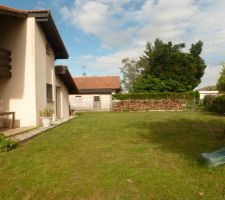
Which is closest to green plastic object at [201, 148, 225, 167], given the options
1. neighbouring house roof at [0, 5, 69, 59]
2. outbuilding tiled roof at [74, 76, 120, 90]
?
neighbouring house roof at [0, 5, 69, 59]

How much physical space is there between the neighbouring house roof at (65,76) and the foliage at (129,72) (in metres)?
44.9

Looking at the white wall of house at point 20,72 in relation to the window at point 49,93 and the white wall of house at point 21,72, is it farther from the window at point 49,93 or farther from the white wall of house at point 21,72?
the window at point 49,93

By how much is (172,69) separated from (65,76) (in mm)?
28425

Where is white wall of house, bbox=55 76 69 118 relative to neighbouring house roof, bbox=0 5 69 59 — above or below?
below

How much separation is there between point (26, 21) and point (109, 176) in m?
10.5

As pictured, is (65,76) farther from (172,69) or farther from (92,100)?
(172,69)

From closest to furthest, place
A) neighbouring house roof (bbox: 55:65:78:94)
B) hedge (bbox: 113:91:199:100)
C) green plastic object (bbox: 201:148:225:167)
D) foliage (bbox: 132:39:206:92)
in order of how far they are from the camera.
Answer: green plastic object (bbox: 201:148:225:167)
neighbouring house roof (bbox: 55:65:78:94)
hedge (bbox: 113:91:199:100)
foliage (bbox: 132:39:206:92)

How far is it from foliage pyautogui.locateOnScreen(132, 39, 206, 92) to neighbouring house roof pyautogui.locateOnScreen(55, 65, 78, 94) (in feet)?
79.8

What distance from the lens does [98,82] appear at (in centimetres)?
4941

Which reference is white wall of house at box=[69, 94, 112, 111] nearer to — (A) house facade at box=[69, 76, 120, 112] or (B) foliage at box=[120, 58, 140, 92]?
(A) house facade at box=[69, 76, 120, 112]

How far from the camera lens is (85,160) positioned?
22.1ft

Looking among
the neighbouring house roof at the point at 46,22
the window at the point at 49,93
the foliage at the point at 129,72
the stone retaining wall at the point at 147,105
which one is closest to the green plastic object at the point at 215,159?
the neighbouring house roof at the point at 46,22

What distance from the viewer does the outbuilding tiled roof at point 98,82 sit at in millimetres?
47784

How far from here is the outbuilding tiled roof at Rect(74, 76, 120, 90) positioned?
1881 inches
